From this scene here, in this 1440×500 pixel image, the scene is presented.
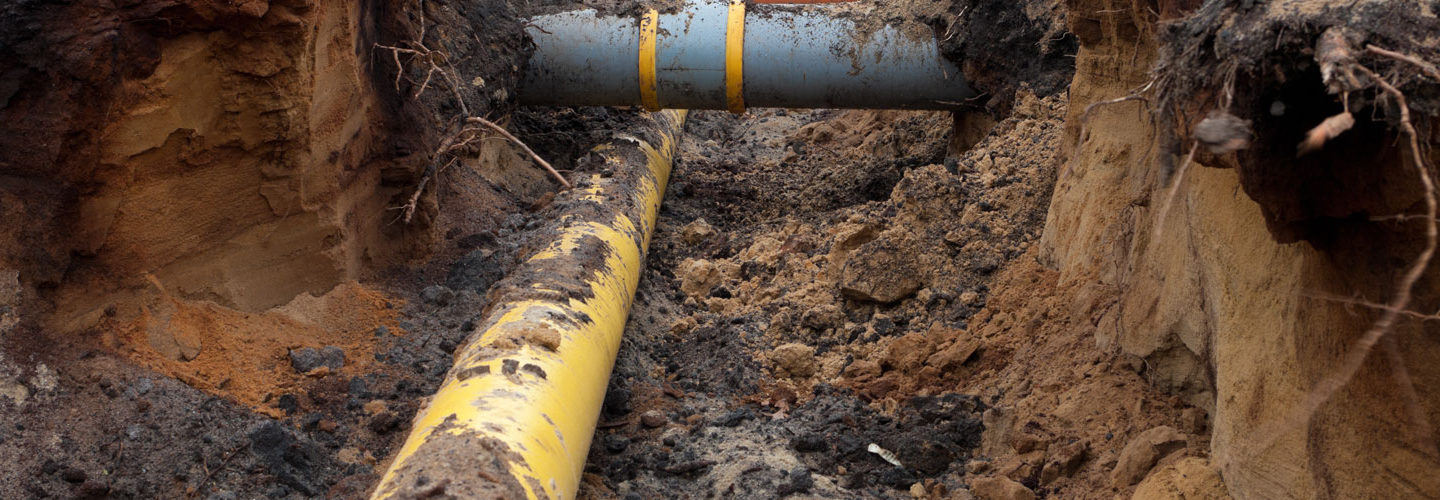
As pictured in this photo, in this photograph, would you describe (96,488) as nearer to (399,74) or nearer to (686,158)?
(399,74)

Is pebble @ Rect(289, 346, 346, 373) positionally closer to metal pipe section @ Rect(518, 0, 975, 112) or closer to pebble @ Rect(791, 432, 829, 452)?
pebble @ Rect(791, 432, 829, 452)

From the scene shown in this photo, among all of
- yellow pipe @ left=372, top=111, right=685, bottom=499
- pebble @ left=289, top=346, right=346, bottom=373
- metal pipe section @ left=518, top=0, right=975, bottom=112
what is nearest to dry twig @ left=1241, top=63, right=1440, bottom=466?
yellow pipe @ left=372, top=111, right=685, bottom=499

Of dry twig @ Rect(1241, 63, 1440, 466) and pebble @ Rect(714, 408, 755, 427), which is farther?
pebble @ Rect(714, 408, 755, 427)

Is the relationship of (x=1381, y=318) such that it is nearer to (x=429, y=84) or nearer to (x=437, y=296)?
(x=437, y=296)

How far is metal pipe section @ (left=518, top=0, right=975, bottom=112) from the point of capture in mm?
6562

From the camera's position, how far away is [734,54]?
660 centimetres

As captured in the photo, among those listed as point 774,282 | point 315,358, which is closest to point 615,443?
point 315,358

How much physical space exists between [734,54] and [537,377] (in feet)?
11.3

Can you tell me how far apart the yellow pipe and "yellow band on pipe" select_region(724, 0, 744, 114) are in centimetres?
134

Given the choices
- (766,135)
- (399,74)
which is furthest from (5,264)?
(766,135)

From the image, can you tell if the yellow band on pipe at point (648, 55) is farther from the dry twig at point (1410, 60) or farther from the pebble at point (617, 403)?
the dry twig at point (1410, 60)

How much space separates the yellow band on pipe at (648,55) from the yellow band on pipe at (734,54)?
41 centimetres

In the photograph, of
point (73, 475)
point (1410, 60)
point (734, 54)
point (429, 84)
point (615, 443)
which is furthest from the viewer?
point (734, 54)

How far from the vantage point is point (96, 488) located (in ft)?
11.5
